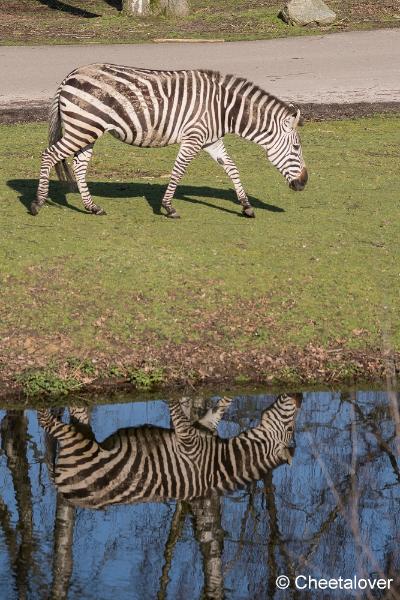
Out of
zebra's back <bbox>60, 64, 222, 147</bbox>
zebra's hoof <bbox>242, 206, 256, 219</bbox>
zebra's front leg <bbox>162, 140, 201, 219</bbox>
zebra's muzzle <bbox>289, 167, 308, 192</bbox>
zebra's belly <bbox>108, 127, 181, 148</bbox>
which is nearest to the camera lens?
zebra's back <bbox>60, 64, 222, 147</bbox>

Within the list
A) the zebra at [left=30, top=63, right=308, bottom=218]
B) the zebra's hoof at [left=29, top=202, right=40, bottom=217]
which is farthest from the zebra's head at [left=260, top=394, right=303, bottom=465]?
the zebra's hoof at [left=29, top=202, right=40, bottom=217]

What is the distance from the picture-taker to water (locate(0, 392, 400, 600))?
783 centimetres

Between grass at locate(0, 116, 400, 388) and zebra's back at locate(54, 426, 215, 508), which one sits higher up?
grass at locate(0, 116, 400, 388)

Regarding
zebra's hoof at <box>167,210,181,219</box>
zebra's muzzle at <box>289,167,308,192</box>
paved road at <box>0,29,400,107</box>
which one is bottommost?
zebra's hoof at <box>167,210,181,219</box>

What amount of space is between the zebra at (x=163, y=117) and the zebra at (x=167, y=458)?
166 inches

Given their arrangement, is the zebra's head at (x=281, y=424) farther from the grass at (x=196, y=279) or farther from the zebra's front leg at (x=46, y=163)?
the zebra's front leg at (x=46, y=163)

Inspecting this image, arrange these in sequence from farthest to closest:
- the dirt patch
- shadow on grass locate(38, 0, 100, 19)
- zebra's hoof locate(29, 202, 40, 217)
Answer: shadow on grass locate(38, 0, 100, 19)
zebra's hoof locate(29, 202, 40, 217)
the dirt patch

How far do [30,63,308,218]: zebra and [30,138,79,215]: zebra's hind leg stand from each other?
0.04 feet

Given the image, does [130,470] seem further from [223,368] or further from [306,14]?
[306,14]

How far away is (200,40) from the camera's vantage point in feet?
82.7

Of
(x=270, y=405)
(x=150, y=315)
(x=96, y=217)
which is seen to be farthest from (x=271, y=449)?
(x=96, y=217)

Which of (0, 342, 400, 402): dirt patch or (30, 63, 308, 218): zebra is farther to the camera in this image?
(30, 63, 308, 218): zebra

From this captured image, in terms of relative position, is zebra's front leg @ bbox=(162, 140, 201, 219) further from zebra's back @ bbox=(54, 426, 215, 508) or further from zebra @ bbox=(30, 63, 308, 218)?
zebra's back @ bbox=(54, 426, 215, 508)

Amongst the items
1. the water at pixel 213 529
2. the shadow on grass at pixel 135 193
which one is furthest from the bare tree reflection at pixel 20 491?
the shadow on grass at pixel 135 193
